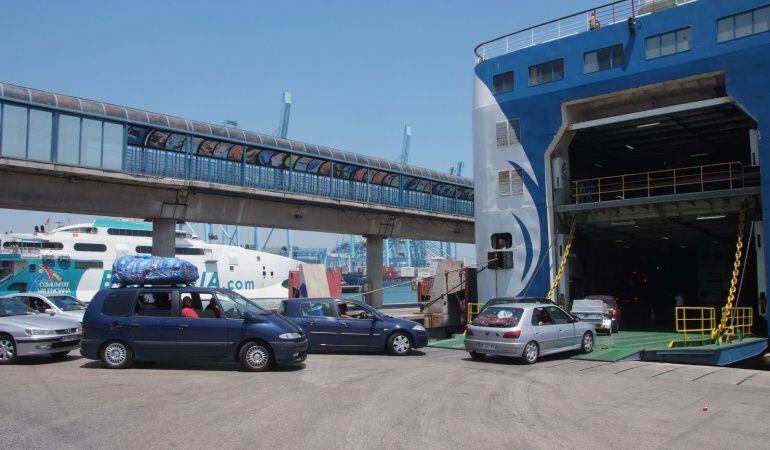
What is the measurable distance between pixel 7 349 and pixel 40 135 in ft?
45.1

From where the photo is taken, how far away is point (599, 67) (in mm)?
19922

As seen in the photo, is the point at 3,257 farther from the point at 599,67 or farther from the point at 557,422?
the point at 557,422

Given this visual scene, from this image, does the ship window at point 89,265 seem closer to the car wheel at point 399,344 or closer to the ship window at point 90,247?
the ship window at point 90,247

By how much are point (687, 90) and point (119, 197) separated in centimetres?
2291

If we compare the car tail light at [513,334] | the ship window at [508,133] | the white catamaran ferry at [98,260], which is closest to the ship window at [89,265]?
the white catamaran ferry at [98,260]

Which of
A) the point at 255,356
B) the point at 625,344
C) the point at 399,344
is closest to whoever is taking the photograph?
the point at 255,356

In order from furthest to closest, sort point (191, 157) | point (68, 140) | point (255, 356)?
point (191, 157) < point (68, 140) < point (255, 356)

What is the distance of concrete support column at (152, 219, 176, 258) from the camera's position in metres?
27.6

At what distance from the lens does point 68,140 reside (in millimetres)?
23859

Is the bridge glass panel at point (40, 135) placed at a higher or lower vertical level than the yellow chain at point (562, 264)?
higher

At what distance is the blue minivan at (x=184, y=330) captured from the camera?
11.4m

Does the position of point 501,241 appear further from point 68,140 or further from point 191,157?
point 68,140

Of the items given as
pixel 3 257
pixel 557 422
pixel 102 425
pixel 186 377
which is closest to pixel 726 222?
pixel 557 422

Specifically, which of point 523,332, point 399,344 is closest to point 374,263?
point 399,344
